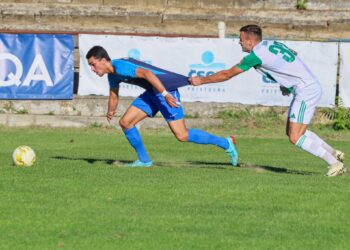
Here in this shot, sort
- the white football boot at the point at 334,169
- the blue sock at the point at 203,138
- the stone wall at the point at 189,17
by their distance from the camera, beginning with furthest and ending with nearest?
1. the stone wall at the point at 189,17
2. the blue sock at the point at 203,138
3. the white football boot at the point at 334,169

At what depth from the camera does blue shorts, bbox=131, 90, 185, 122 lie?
13469 millimetres

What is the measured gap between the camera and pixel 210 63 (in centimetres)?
2191

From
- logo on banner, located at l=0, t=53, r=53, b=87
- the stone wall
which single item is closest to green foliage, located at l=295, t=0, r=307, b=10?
the stone wall

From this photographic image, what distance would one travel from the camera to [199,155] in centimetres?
1689

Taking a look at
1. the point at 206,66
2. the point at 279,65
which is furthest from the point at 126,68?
the point at 206,66

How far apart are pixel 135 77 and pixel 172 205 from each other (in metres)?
3.62

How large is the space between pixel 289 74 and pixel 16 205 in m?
4.39

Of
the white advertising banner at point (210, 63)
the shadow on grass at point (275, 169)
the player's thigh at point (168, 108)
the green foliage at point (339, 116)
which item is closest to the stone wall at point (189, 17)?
the white advertising banner at point (210, 63)

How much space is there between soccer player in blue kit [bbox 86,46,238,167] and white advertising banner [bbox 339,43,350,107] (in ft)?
27.3

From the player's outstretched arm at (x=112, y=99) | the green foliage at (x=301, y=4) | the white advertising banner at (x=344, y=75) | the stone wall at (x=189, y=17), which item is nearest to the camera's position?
the player's outstretched arm at (x=112, y=99)

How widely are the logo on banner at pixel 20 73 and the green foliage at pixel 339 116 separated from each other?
253 inches

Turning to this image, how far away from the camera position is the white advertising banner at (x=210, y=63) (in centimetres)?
2184

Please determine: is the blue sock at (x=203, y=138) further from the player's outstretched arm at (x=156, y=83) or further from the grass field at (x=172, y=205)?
the player's outstretched arm at (x=156, y=83)

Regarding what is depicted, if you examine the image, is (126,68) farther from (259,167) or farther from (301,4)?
(301,4)
